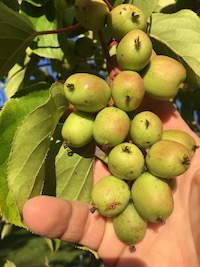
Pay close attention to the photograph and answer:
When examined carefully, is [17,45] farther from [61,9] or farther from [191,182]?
[191,182]

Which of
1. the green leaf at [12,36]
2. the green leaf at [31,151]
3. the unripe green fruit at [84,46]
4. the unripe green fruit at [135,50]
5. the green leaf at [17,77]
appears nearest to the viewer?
the green leaf at [31,151]

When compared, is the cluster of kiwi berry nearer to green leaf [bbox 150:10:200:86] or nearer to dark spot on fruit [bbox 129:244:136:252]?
dark spot on fruit [bbox 129:244:136:252]

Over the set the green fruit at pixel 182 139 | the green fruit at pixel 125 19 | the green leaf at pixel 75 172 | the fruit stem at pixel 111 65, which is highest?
the green fruit at pixel 125 19

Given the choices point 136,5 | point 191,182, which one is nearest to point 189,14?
point 136,5

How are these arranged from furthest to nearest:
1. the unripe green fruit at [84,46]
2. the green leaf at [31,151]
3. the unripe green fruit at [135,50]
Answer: the unripe green fruit at [84,46] < the unripe green fruit at [135,50] < the green leaf at [31,151]

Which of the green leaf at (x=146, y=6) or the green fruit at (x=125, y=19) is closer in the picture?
the green fruit at (x=125, y=19)

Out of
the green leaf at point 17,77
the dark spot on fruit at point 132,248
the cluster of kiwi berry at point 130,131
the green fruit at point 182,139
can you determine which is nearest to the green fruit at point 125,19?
the cluster of kiwi berry at point 130,131

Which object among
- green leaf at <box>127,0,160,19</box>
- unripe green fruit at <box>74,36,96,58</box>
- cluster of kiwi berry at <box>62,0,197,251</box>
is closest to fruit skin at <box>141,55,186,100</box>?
cluster of kiwi berry at <box>62,0,197,251</box>

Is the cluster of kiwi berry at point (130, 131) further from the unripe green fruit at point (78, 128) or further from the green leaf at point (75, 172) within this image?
the green leaf at point (75, 172)
